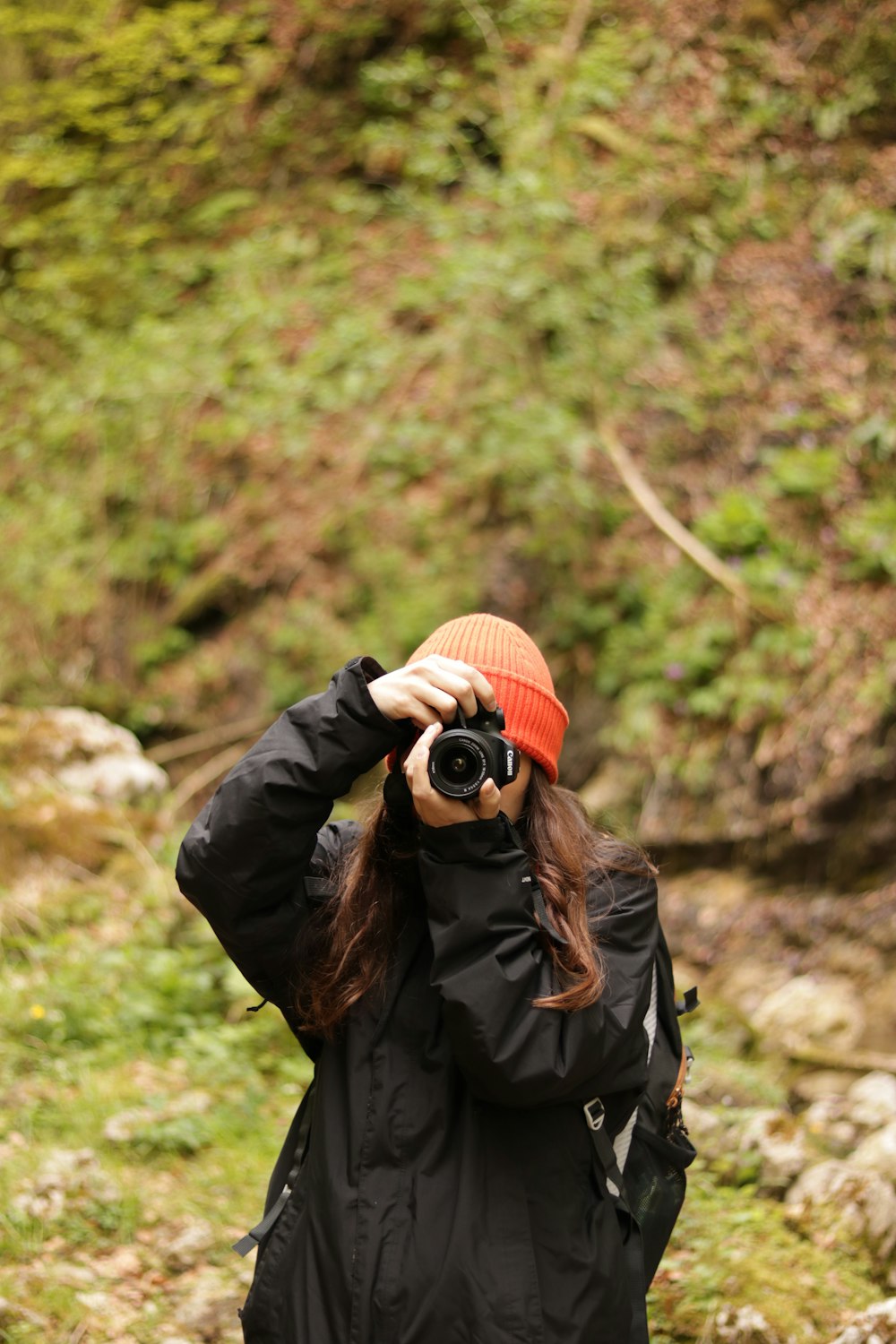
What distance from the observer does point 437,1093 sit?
5.53 feet

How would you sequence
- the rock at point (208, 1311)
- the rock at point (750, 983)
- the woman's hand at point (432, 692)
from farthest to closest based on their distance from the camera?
the rock at point (750, 983), the rock at point (208, 1311), the woman's hand at point (432, 692)

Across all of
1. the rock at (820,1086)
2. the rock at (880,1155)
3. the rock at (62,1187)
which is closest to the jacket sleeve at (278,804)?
the rock at (62,1187)

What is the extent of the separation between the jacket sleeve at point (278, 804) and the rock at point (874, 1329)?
175cm

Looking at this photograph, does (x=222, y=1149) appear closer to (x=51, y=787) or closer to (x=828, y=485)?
(x=51, y=787)

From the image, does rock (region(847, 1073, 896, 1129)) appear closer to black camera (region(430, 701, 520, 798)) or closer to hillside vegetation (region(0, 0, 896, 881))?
hillside vegetation (region(0, 0, 896, 881))

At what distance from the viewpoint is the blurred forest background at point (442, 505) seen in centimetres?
349

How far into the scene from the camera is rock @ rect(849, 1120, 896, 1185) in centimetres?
320

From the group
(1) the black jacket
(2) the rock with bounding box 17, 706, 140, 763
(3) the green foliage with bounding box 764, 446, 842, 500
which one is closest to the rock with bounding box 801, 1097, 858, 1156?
(1) the black jacket

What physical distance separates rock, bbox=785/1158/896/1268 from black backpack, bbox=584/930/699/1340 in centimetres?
132

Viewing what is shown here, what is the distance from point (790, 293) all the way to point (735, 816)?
10.6 ft

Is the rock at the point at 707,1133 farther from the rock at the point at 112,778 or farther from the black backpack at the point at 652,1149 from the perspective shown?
the rock at the point at 112,778

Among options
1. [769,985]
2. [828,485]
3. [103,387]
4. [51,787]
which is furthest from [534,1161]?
[103,387]

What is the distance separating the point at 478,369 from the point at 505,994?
5447mm

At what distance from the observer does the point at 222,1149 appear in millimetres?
3471
